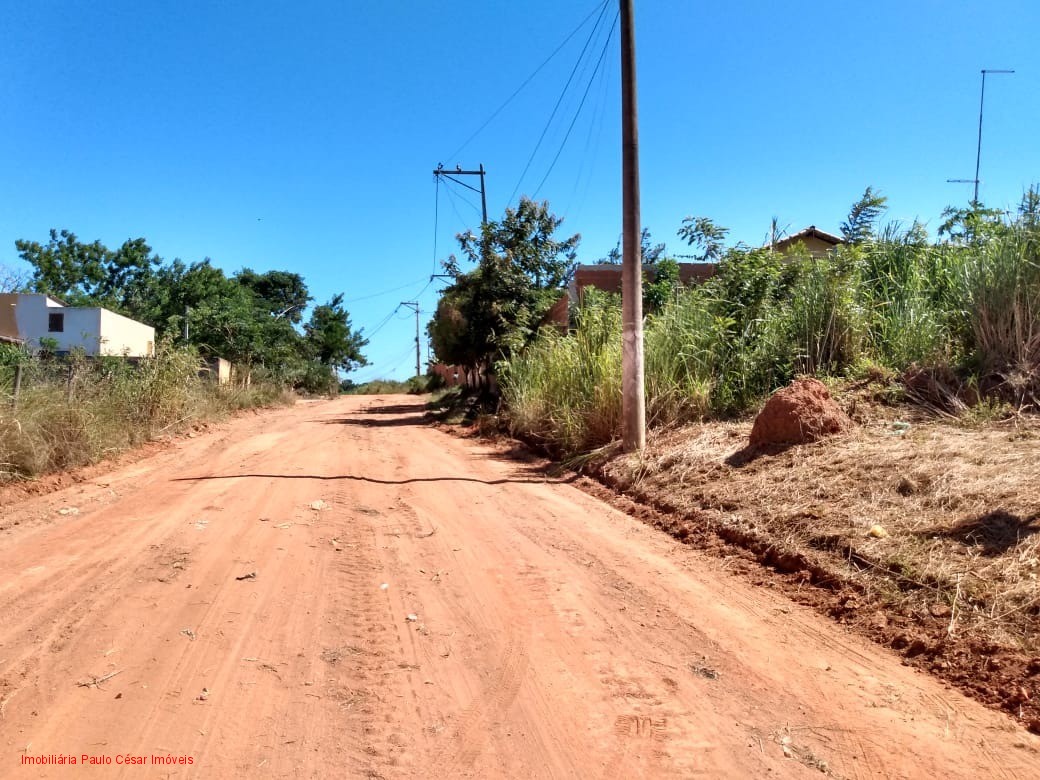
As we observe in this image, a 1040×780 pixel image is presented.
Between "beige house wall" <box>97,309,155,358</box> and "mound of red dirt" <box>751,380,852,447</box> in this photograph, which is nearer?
"mound of red dirt" <box>751,380,852,447</box>

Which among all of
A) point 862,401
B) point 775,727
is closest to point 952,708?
point 775,727

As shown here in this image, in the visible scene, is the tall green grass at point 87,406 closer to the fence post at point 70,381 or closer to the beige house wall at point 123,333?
the fence post at point 70,381

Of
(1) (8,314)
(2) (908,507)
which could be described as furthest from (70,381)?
(1) (8,314)

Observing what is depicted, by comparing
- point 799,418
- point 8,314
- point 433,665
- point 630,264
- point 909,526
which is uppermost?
point 8,314

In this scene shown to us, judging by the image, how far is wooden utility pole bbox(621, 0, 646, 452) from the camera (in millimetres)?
9570

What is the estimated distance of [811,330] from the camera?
33.2 feet

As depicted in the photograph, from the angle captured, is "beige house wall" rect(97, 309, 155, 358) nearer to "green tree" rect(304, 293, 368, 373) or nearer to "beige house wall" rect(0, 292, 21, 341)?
"beige house wall" rect(0, 292, 21, 341)

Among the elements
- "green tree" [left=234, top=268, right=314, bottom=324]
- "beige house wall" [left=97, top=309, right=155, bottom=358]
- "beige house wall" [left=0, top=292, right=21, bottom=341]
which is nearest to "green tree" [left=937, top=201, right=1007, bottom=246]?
"beige house wall" [left=97, top=309, right=155, bottom=358]

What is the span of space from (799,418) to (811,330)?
320 centimetres

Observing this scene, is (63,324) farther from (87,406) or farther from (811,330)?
(811,330)

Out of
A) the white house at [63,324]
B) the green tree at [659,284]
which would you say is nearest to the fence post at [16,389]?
the green tree at [659,284]

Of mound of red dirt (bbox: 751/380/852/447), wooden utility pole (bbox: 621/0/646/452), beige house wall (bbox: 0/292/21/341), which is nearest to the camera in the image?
mound of red dirt (bbox: 751/380/852/447)

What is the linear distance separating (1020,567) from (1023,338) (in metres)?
4.74

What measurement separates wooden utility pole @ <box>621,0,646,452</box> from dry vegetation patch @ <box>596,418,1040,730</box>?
1.48m
